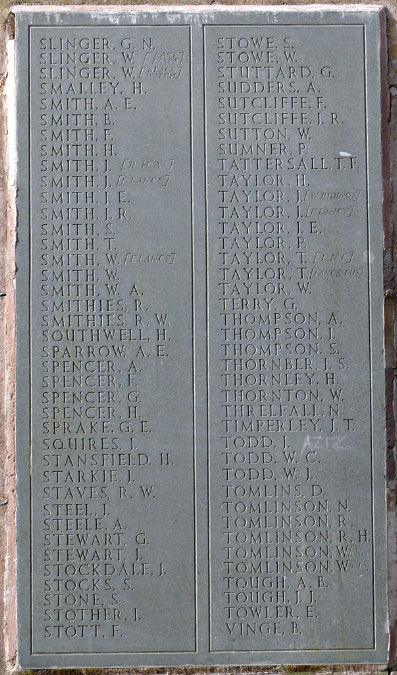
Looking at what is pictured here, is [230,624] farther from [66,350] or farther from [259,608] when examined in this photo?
[66,350]

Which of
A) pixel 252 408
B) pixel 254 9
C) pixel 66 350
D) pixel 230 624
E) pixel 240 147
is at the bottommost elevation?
pixel 230 624

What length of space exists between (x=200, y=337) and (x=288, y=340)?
504 mm

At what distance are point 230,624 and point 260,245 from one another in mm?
2138

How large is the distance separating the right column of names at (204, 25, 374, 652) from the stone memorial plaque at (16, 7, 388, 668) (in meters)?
0.01

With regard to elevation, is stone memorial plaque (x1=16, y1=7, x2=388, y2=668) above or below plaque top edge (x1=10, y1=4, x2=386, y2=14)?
below

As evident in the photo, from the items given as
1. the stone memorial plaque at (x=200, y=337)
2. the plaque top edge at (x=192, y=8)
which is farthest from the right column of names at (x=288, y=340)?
the plaque top edge at (x=192, y=8)

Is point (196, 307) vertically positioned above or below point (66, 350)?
above

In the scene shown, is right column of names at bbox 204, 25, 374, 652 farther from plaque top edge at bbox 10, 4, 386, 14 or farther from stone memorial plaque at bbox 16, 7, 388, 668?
plaque top edge at bbox 10, 4, 386, 14

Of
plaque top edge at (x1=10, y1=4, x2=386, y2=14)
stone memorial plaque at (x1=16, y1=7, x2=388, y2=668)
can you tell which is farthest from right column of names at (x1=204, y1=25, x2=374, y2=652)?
plaque top edge at (x1=10, y1=4, x2=386, y2=14)

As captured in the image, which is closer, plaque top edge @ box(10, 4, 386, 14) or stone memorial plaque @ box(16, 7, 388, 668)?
stone memorial plaque @ box(16, 7, 388, 668)

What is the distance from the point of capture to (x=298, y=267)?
12.3ft

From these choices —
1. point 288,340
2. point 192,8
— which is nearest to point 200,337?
point 288,340

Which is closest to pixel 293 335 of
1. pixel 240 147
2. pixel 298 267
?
pixel 298 267

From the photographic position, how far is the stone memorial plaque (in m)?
3.66
